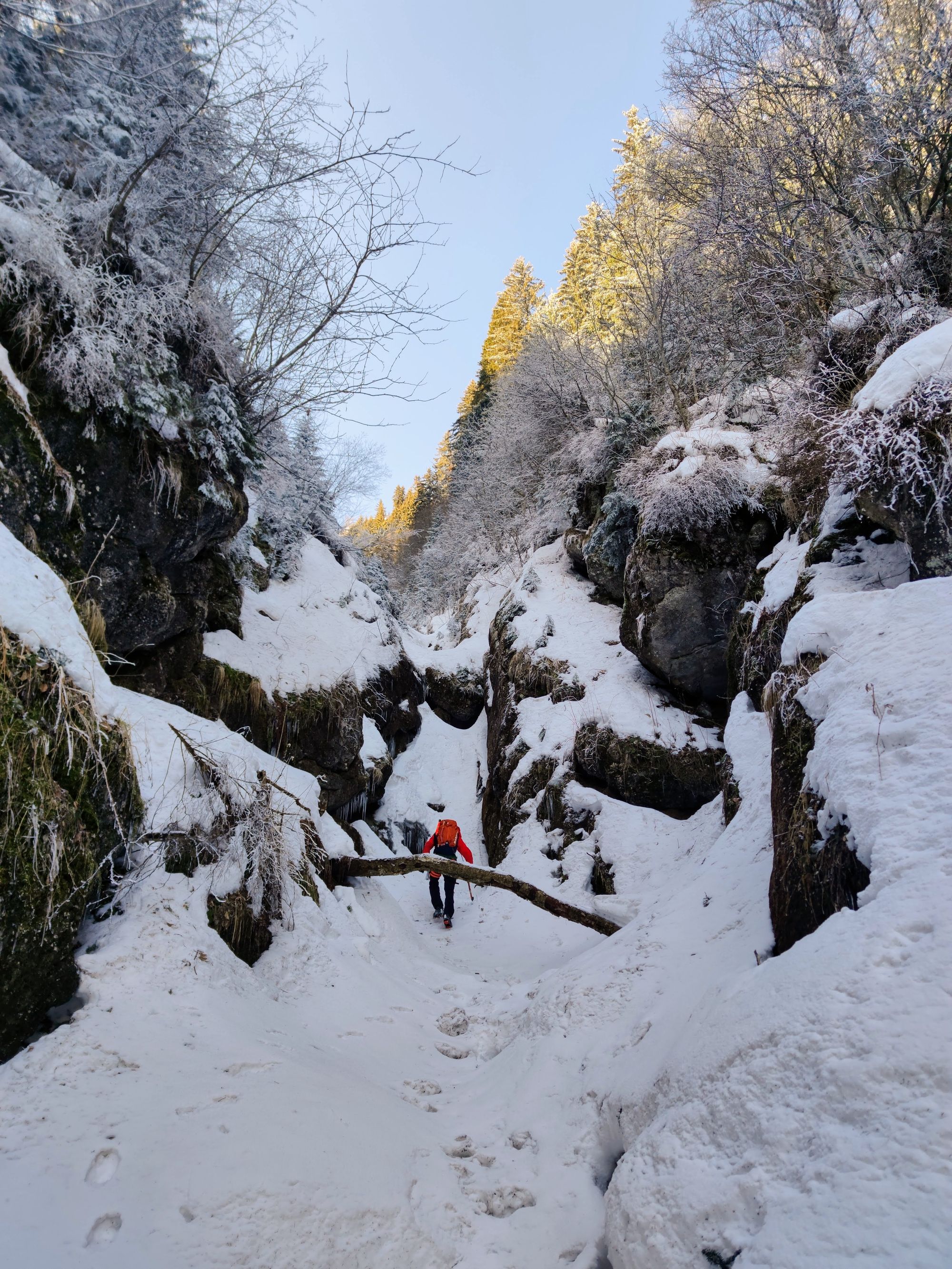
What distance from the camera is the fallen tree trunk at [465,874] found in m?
5.89

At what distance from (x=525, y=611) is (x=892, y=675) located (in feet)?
38.6

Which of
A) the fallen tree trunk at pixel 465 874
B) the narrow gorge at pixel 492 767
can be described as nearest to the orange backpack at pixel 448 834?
the narrow gorge at pixel 492 767

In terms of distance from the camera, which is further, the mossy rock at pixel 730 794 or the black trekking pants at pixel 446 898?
the black trekking pants at pixel 446 898

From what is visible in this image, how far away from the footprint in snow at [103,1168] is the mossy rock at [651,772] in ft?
27.8

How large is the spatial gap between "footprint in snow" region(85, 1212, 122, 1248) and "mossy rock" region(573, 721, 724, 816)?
8560 millimetres

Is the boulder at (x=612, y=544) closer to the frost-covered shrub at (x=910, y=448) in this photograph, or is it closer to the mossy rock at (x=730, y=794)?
the mossy rock at (x=730, y=794)

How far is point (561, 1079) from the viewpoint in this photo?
3.35 metres

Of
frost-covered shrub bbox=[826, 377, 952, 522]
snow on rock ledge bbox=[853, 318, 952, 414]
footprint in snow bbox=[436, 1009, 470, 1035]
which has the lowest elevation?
footprint in snow bbox=[436, 1009, 470, 1035]

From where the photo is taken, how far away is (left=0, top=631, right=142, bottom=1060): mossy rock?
229 cm

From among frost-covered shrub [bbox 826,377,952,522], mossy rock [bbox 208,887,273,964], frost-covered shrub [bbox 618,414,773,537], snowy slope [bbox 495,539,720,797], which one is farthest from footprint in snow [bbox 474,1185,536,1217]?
frost-covered shrub [bbox 618,414,773,537]

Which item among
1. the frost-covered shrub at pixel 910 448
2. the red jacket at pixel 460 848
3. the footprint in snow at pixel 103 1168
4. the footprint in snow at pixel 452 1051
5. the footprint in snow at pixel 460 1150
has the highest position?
the frost-covered shrub at pixel 910 448

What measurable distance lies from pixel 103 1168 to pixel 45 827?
1288 mm

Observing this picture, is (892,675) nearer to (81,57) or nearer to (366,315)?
(366,315)

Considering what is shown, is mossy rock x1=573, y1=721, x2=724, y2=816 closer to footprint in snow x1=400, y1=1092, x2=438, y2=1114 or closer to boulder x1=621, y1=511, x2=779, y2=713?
boulder x1=621, y1=511, x2=779, y2=713
